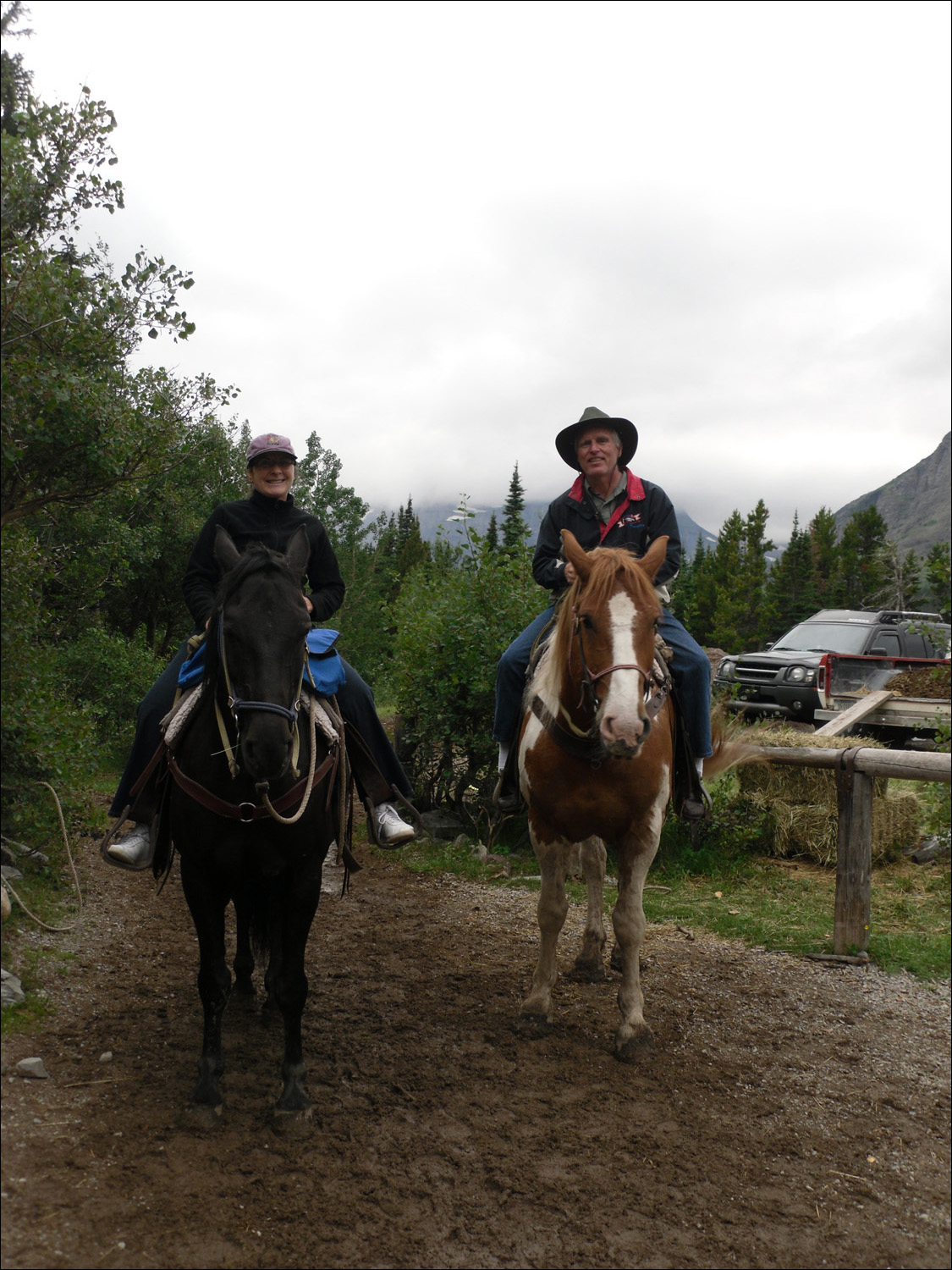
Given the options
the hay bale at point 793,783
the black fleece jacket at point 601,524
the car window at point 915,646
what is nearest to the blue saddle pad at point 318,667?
the black fleece jacket at point 601,524

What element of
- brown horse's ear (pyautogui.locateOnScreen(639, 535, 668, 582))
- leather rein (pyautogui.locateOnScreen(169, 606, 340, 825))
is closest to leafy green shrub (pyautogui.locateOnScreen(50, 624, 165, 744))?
leather rein (pyautogui.locateOnScreen(169, 606, 340, 825))

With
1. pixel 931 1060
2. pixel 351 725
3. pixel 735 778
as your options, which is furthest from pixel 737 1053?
pixel 735 778

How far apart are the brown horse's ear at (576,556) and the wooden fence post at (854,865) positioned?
8.34 feet

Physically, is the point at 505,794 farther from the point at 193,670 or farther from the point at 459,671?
the point at 459,671

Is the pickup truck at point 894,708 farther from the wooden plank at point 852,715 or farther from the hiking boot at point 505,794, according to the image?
the hiking boot at point 505,794

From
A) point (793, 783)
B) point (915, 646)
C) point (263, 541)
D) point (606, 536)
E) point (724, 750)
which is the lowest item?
point (793, 783)

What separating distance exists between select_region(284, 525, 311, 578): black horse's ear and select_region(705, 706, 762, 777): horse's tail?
3.19 meters

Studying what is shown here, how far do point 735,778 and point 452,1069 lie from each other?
4.70 metres

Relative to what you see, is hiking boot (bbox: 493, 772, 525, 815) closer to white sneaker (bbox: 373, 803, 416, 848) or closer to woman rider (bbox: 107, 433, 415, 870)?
woman rider (bbox: 107, 433, 415, 870)

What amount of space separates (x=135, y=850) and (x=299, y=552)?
1.68 m

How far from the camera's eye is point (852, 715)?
844 centimetres

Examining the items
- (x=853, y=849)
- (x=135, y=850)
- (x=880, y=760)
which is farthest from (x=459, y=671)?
(x=135, y=850)

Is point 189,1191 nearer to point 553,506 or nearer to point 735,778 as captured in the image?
point 553,506

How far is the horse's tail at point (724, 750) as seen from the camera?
5.67m
